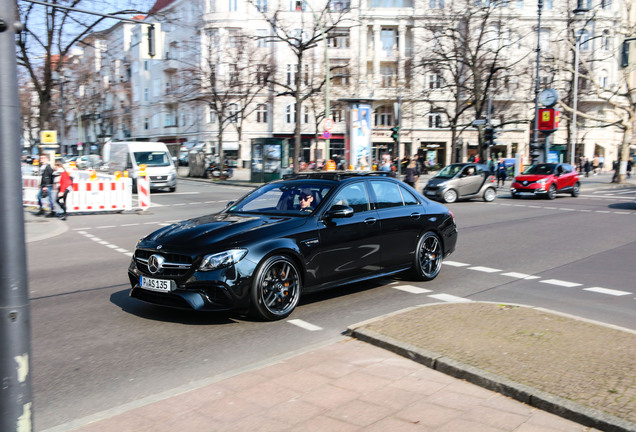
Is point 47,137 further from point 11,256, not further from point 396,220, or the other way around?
point 11,256

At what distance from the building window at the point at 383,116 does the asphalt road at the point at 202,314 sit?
50147 mm

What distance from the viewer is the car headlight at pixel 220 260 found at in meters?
5.81

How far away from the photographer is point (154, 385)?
4.52 m

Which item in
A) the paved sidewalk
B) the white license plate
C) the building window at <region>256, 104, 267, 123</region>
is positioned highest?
the building window at <region>256, 104, 267, 123</region>

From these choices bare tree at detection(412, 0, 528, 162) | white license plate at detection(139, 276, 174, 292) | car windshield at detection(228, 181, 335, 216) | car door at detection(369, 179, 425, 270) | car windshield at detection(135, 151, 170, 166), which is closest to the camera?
white license plate at detection(139, 276, 174, 292)

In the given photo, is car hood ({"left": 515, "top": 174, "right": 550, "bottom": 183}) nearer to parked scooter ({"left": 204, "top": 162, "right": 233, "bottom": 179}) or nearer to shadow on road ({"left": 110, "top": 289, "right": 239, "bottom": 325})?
shadow on road ({"left": 110, "top": 289, "right": 239, "bottom": 325})

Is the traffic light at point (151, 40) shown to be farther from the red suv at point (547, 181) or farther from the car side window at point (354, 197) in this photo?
the red suv at point (547, 181)

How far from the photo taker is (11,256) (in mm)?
2809

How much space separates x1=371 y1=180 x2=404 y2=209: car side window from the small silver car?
1529 cm

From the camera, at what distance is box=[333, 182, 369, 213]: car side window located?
23.3 ft

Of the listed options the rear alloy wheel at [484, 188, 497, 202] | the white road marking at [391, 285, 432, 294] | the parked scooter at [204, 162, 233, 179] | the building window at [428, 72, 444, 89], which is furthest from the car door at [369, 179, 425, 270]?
the parked scooter at [204, 162, 233, 179]

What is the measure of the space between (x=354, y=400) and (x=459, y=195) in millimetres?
20109

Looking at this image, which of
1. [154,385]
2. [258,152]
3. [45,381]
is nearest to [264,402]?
[154,385]

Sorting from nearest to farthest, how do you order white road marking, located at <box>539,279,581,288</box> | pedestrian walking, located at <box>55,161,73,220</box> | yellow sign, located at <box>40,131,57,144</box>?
white road marking, located at <box>539,279,581,288</box>
pedestrian walking, located at <box>55,161,73,220</box>
yellow sign, located at <box>40,131,57,144</box>
